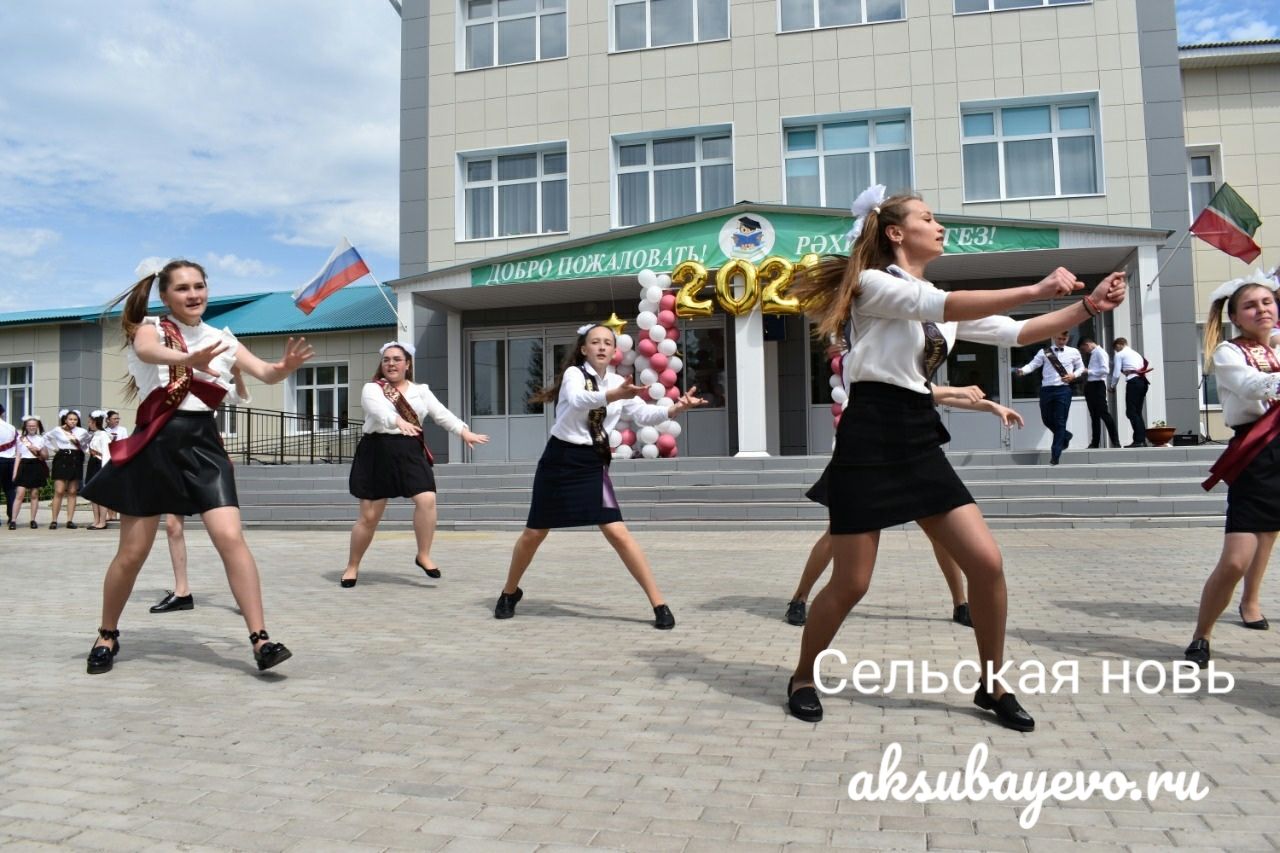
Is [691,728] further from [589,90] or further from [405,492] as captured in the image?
[589,90]

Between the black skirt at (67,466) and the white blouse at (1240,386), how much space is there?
626 inches

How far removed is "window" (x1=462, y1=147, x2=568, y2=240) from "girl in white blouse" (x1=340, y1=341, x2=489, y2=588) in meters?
13.3

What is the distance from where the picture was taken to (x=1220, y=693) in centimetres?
391

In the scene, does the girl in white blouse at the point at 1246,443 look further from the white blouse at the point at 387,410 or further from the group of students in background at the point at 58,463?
the group of students in background at the point at 58,463

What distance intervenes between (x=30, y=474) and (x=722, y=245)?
480 inches

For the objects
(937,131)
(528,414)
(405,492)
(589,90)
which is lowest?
(405,492)

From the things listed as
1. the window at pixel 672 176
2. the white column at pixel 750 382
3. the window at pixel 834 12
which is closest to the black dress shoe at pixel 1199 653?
the white column at pixel 750 382

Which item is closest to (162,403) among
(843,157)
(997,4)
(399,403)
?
(399,403)

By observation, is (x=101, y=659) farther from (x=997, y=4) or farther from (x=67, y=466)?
(x=997, y=4)

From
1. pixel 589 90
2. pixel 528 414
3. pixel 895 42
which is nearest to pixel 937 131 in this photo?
pixel 895 42

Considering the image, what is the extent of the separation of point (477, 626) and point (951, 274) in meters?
15.2

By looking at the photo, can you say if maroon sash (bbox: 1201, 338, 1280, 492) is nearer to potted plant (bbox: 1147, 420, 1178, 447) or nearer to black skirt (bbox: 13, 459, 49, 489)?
potted plant (bbox: 1147, 420, 1178, 447)

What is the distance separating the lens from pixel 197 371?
4.66 m

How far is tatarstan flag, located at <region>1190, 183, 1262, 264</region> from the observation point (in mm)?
15656
